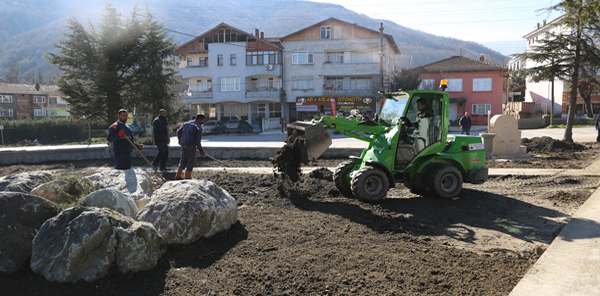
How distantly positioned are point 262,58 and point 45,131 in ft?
82.3

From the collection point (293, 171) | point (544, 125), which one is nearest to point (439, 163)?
point (293, 171)

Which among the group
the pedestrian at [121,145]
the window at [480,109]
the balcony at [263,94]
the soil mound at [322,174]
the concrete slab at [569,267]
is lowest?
the concrete slab at [569,267]

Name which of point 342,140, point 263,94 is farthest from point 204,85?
point 342,140

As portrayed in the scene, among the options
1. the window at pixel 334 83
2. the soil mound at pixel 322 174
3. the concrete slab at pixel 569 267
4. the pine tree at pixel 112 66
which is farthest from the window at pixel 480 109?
the concrete slab at pixel 569 267

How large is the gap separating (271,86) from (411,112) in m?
43.7

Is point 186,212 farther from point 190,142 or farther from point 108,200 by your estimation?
point 190,142

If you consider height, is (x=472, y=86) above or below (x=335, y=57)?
below

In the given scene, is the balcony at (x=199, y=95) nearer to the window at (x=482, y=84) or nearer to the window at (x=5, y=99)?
the window at (x=482, y=84)

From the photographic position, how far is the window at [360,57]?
156 feet

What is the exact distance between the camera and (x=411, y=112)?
27.9ft

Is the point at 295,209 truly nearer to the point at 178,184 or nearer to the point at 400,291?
the point at 178,184

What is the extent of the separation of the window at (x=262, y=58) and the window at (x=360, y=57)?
9.52m

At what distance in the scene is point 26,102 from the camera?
7575 centimetres

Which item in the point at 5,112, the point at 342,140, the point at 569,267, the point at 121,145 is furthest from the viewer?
the point at 5,112
